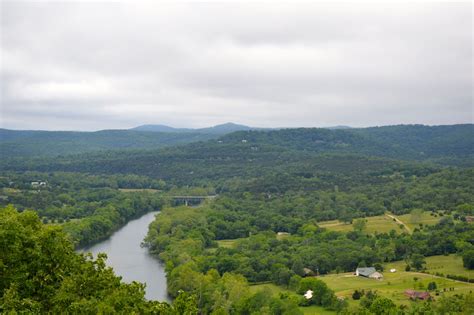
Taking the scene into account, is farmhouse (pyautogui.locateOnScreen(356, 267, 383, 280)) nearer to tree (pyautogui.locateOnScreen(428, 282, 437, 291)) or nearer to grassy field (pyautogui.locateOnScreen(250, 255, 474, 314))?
grassy field (pyautogui.locateOnScreen(250, 255, 474, 314))

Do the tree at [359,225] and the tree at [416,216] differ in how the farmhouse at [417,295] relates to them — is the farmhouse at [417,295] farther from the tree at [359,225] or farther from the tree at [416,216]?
the tree at [416,216]

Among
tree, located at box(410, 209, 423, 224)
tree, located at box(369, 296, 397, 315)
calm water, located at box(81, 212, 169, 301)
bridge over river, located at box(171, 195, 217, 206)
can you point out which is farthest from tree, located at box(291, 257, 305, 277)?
bridge over river, located at box(171, 195, 217, 206)

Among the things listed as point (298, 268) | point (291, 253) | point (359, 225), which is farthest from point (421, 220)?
point (298, 268)

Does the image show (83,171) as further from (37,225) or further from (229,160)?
(37,225)

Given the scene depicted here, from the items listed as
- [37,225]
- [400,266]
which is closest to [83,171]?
[400,266]

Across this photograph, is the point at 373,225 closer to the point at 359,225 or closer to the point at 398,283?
the point at 359,225

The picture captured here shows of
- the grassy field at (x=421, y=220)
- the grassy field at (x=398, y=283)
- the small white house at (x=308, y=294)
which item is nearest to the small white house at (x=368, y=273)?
the grassy field at (x=398, y=283)
